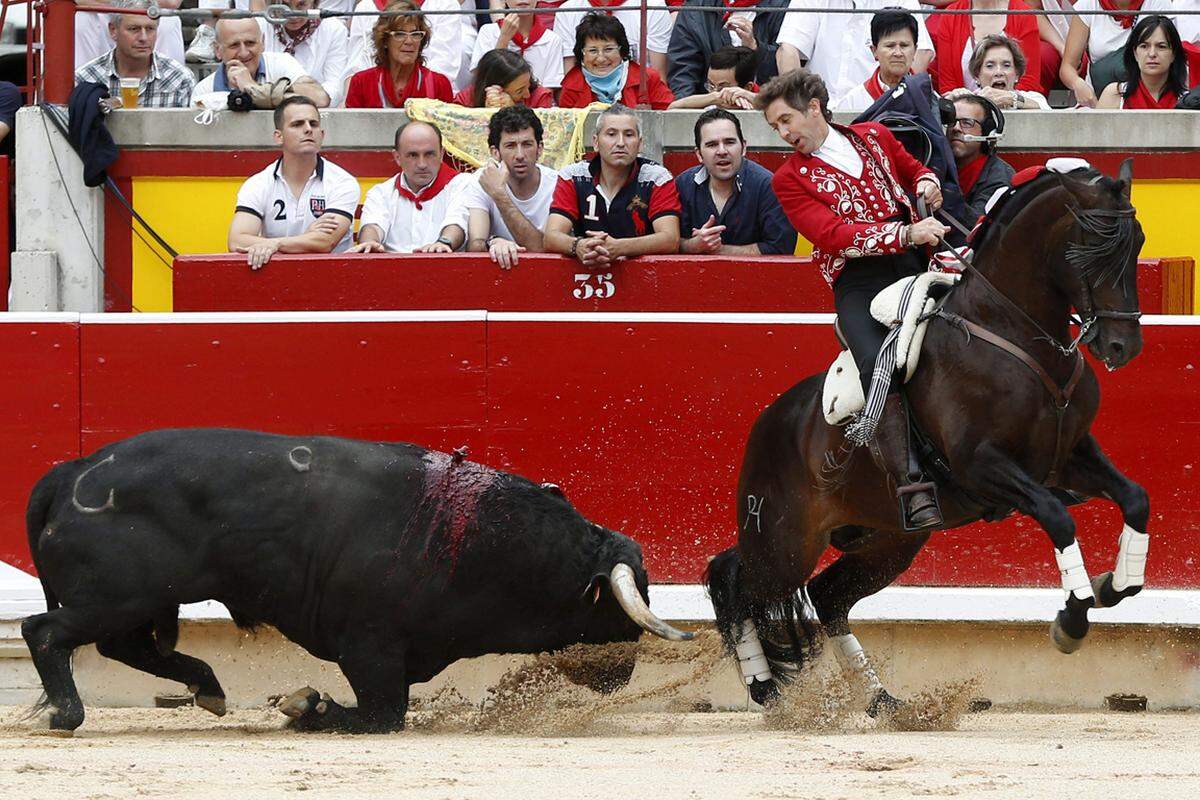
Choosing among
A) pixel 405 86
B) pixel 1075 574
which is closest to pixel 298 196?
pixel 405 86

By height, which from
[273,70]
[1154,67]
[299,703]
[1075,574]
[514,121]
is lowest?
[299,703]

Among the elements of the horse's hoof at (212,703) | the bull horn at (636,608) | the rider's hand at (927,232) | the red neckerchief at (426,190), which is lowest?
the horse's hoof at (212,703)

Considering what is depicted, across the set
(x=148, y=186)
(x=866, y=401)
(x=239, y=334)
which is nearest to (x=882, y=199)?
(x=866, y=401)

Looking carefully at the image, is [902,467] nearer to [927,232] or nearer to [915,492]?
[915,492]

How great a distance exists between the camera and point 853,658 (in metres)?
7.03

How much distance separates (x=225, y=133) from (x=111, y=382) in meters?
1.69

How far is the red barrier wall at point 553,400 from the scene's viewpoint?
7.82 m

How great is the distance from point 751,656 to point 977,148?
2.53 m

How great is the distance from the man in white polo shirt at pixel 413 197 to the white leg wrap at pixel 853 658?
8.30 feet

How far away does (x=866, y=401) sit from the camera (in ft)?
20.8

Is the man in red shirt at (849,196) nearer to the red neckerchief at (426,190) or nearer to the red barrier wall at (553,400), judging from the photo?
the red barrier wall at (553,400)

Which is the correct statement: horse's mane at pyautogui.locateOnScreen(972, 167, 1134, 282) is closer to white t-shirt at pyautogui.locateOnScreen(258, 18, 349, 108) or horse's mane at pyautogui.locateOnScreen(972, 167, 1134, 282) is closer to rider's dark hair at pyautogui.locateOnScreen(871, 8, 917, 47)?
rider's dark hair at pyautogui.locateOnScreen(871, 8, 917, 47)

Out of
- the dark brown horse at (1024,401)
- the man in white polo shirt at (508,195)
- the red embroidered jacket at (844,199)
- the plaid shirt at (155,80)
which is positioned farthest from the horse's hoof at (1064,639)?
the plaid shirt at (155,80)

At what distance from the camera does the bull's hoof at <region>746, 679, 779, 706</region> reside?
698cm
